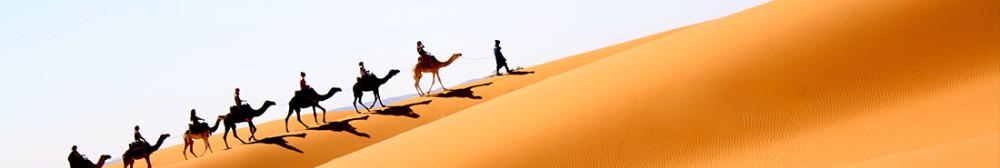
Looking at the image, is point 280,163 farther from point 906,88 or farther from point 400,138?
point 906,88

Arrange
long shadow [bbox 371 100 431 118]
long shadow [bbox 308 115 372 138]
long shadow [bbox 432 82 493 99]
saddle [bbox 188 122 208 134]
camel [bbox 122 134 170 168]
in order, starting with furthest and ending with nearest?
1. long shadow [bbox 432 82 493 99]
2. long shadow [bbox 371 100 431 118]
3. long shadow [bbox 308 115 372 138]
4. saddle [bbox 188 122 208 134]
5. camel [bbox 122 134 170 168]

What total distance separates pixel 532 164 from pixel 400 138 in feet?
15.7

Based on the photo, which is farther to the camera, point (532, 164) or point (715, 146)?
point (532, 164)

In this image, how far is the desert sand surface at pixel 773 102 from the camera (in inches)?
389

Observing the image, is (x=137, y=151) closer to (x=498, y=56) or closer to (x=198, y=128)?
(x=198, y=128)

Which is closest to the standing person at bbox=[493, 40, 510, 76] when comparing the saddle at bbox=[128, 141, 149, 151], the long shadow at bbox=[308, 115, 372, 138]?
the long shadow at bbox=[308, 115, 372, 138]

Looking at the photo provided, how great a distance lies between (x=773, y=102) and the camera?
11.4 metres

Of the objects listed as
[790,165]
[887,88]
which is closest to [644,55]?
[887,88]

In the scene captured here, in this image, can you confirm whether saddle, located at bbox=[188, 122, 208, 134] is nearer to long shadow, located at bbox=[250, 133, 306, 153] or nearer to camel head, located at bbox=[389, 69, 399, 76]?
long shadow, located at bbox=[250, 133, 306, 153]

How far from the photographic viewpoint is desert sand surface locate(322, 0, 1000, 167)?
9.88 metres

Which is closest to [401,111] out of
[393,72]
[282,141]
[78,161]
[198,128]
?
[393,72]

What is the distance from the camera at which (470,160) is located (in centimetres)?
1202

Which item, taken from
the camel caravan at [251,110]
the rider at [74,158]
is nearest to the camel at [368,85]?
the camel caravan at [251,110]

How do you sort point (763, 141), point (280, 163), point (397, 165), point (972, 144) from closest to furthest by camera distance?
point (972, 144) < point (763, 141) < point (397, 165) < point (280, 163)
